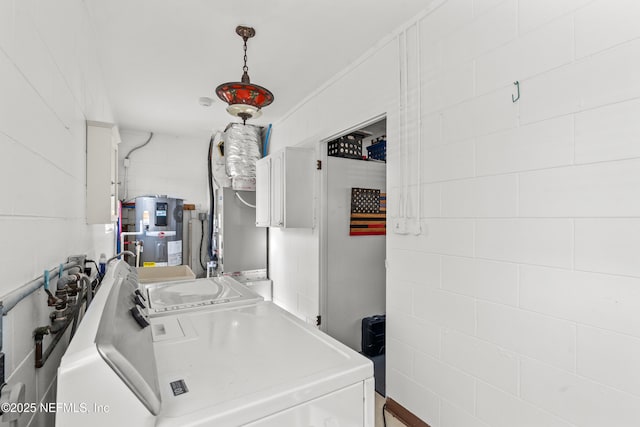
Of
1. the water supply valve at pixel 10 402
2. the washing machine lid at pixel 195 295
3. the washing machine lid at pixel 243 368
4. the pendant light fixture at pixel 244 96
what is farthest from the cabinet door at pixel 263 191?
the water supply valve at pixel 10 402

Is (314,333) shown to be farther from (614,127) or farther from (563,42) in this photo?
(563,42)

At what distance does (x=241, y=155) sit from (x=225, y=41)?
1.93m

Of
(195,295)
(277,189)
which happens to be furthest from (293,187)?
(195,295)

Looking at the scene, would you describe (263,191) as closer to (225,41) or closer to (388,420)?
(225,41)

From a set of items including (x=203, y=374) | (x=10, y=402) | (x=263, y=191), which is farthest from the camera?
(x=263, y=191)

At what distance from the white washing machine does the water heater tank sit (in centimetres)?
296

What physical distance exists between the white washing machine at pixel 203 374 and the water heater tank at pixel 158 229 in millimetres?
2956

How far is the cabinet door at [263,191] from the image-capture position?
138 inches

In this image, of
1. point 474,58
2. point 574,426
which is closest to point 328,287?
point 574,426

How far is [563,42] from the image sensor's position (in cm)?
129

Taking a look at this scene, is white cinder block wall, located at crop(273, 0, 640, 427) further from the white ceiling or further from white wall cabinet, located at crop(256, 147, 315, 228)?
white wall cabinet, located at crop(256, 147, 315, 228)

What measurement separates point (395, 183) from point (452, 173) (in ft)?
1.52

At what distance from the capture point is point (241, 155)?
4090mm

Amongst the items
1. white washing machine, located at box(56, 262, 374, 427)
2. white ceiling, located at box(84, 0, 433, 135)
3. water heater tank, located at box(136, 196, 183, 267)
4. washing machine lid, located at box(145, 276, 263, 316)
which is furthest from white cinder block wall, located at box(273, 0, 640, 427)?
water heater tank, located at box(136, 196, 183, 267)
